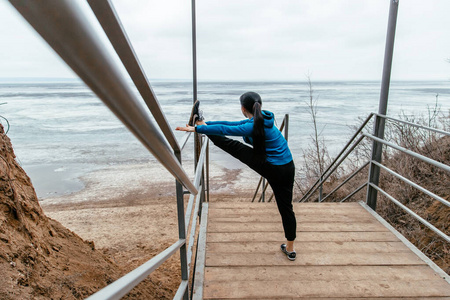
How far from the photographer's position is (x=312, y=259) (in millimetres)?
2771

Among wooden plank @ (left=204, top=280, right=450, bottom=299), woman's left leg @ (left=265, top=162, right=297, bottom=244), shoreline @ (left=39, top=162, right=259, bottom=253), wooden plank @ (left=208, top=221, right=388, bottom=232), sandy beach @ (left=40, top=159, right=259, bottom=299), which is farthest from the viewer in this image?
shoreline @ (left=39, top=162, right=259, bottom=253)

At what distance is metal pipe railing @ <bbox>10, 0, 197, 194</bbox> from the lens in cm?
31

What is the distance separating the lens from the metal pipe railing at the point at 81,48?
0.31 meters

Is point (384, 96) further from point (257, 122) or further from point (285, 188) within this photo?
point (257, 122)

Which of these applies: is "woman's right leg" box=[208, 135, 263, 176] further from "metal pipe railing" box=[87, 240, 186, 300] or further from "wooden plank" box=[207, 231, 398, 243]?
"metal pipe railing" box=[87, 240, 186, 300]

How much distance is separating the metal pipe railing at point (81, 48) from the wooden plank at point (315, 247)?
2.54 m

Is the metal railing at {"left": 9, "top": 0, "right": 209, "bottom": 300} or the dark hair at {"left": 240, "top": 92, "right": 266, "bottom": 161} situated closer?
the metal railing at {"left": 9, "top": 0, "right": 209, "bottom": 300}

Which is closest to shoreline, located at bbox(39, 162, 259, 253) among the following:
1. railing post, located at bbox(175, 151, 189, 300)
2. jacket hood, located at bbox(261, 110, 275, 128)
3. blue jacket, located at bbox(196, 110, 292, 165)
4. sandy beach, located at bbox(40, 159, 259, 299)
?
sandy beach, located at bbox(40, 159, 259, 299)

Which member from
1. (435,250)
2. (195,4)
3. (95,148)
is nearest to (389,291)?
(435,250)

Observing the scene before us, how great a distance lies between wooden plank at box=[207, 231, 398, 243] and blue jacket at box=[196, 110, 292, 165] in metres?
0.87

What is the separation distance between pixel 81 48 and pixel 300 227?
3304mm

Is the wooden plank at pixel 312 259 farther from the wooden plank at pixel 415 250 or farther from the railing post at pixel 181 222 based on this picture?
the railing post at pixel 181 222

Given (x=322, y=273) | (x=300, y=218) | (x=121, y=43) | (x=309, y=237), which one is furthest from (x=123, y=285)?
(x=300, y=218)

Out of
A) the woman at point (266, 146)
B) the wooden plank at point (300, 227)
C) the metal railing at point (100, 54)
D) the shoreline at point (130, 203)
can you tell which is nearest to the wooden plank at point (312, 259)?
the woman at point (266, 146)
